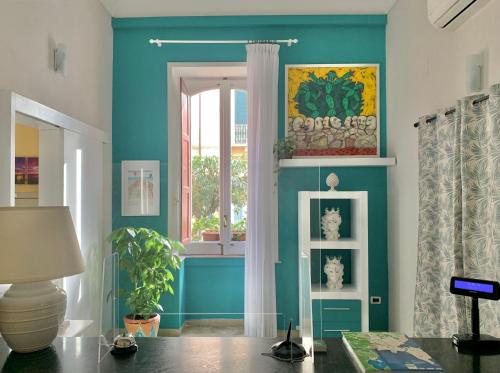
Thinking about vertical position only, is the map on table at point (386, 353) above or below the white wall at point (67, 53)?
below

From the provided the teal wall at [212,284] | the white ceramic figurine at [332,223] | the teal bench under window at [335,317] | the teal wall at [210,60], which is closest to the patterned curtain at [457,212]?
the teal bench under window at [335,317]

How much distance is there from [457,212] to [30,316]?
79.6 inches

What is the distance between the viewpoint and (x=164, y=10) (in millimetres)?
3678

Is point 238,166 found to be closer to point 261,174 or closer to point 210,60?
point 261,174

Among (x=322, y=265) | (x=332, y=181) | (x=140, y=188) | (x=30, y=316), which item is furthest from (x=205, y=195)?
(x=30, y=316)

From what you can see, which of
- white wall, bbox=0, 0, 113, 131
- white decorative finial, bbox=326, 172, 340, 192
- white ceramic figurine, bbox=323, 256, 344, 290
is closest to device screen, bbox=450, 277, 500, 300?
white ceramic figurine, bbox=323, 256, 344, 290

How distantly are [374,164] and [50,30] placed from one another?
2478 millimetres

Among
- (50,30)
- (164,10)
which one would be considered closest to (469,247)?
(50,30)

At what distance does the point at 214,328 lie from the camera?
1860 millimetres

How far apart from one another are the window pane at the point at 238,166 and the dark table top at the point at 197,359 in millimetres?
2353

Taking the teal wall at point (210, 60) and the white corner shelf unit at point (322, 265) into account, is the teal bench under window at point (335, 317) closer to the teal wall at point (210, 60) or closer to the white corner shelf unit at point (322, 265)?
the white corner shelf unit at point (322, 265)

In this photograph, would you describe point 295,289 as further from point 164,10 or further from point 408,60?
point 164,10

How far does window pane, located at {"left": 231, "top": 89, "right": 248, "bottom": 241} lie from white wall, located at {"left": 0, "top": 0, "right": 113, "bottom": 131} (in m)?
1.10

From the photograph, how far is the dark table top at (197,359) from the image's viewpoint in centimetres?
131
